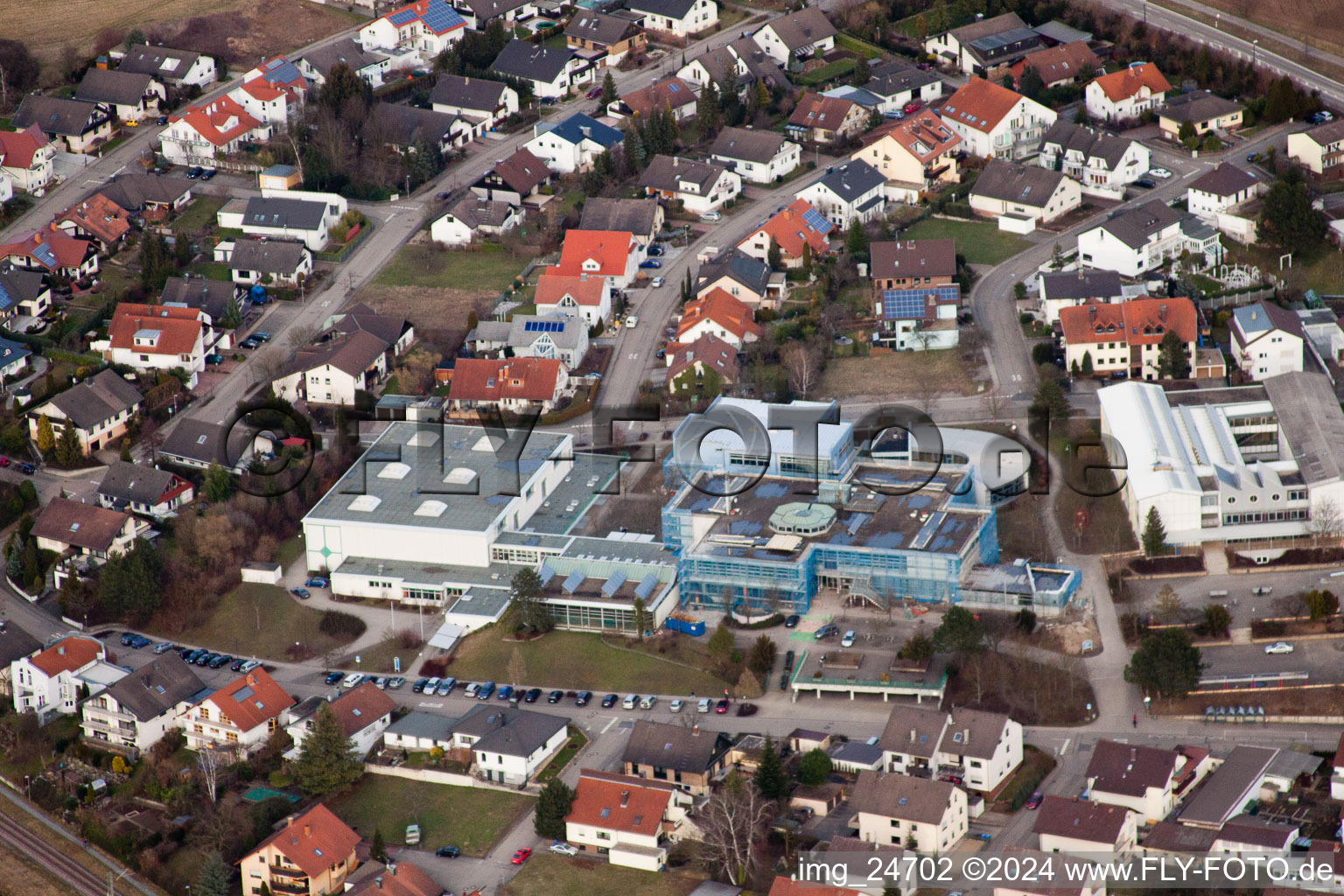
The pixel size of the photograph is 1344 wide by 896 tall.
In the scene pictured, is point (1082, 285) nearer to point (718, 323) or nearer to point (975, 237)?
point (975, 237)

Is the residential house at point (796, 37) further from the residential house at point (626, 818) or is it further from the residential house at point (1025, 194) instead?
the residential house at point (626, 818)

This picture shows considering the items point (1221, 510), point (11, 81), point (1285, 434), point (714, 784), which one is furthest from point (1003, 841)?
point (11, 81)

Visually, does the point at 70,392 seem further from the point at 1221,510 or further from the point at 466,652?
the point at 1221,510

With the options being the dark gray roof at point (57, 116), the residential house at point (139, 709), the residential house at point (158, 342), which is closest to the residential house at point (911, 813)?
the residential house at point (139, 709)

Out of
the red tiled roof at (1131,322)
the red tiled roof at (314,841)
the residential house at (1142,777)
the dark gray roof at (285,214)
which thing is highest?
the residential house at (1142,777)

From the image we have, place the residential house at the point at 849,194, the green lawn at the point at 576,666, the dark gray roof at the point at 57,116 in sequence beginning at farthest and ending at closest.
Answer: the dark gray roof at the point at 57,116 < the residential house at the point at 849,194 < the green lawn at the point at 576,666

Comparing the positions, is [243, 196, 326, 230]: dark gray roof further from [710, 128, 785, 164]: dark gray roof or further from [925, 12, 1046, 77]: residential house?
[925, 12, 1046, 77]: residential house

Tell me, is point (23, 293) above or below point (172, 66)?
below

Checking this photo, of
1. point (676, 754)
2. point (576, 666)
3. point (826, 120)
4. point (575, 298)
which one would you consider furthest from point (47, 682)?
point (826, 120)
